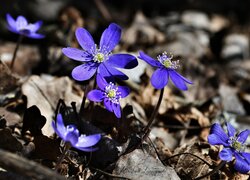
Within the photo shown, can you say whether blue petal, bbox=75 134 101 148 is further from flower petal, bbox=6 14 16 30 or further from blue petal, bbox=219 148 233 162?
flower petal, bbox=6 14 16 30

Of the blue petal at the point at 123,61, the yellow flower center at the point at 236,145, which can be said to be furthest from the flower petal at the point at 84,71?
the yellow flower center at the point at 236,145

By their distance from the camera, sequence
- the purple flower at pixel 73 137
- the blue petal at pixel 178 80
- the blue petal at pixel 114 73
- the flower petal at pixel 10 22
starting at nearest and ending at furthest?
the purple flower at pixel 73 137 < the blue petal at pixel 178 80 < the blue petal at pixel 114 73 < the flower petal at pixel 10 22

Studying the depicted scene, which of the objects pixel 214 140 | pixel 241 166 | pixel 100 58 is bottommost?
pixel 241 166

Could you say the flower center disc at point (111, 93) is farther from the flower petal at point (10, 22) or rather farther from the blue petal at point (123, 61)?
the flower petal at point (10, 22)

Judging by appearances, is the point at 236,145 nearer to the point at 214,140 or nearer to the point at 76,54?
the point at 214,140

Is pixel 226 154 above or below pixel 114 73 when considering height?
below

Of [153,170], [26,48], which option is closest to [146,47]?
[26,48]

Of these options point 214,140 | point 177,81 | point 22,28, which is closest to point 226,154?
point 214,140
